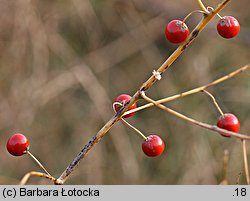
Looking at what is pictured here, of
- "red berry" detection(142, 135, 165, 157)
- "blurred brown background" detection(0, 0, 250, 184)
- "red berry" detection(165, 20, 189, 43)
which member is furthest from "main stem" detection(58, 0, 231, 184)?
"blurred brown background" detection(0, 0, 250, 184)

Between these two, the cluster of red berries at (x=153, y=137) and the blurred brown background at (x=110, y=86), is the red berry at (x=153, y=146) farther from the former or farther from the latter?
the blurred brown background at (x=110, y=86)

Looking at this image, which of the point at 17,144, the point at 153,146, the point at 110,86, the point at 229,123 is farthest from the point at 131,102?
the point at 110,86

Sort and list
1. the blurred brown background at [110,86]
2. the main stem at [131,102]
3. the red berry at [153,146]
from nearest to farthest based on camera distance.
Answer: the main stem at [131,102] → the red berry at [153,146] → the blurred brown background at [110,86]

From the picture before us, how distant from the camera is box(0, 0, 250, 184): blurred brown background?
3.64m

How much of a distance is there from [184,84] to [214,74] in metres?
0.27

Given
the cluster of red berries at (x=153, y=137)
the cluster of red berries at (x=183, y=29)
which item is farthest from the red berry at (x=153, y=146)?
the cluster of red berries at (x=183, y=29)

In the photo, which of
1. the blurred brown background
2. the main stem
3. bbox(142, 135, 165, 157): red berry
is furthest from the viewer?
the blurred brown background

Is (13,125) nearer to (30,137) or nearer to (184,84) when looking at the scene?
(30,137)

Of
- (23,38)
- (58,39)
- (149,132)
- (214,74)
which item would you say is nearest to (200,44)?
(214,74)

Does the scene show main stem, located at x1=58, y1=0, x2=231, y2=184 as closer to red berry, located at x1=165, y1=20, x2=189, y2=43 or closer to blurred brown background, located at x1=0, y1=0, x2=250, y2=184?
red berry, located at x1=165, y1=20, x2=189, y2=43

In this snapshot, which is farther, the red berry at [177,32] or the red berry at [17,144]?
the red berry at [17,144]

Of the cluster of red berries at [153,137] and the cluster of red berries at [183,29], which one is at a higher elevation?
the cluster of red berries at [183,29]

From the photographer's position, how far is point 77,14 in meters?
3.90

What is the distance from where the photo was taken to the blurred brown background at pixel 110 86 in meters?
3.64
